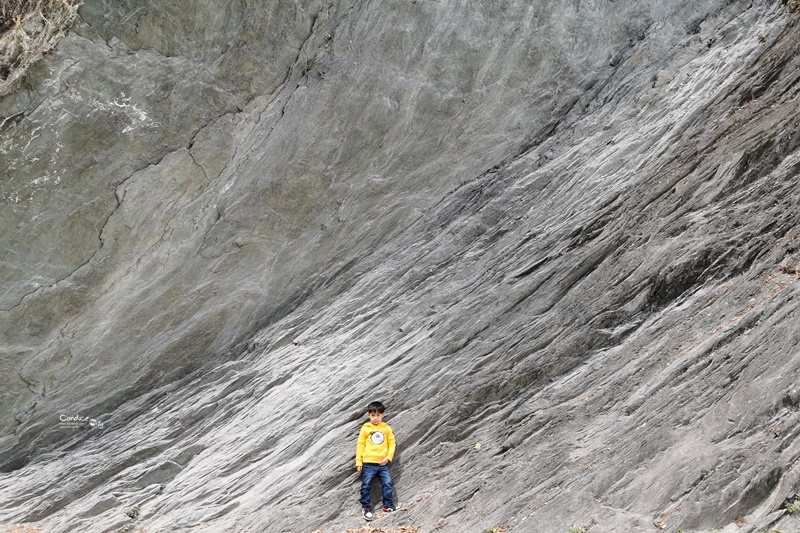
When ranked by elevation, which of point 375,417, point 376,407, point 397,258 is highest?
point 397,258

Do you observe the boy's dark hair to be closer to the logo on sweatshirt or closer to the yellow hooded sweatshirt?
the yellow hooded sweatshirt

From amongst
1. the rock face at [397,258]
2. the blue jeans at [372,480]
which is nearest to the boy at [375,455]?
the blue jeans at [372,480]

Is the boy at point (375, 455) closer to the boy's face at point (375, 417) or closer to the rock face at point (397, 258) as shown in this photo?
the boy's face at point (375, 417)

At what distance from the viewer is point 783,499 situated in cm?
691

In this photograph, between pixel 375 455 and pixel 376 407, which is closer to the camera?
pixel 375 455

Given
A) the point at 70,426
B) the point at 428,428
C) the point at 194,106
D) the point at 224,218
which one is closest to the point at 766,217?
the point at 428,428

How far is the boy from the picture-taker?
960 centimetres

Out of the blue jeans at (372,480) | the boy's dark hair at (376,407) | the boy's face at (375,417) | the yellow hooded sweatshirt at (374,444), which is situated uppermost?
the boy's dark hair at (376,407)

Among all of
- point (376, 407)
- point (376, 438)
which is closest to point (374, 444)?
point (376, 438)

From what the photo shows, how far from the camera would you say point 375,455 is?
32.3ft

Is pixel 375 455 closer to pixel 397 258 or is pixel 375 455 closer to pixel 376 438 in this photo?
pixel 376 438

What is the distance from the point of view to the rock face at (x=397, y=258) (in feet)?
29.8

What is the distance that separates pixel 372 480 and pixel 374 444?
42cm

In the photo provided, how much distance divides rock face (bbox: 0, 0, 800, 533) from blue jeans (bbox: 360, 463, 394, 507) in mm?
192
